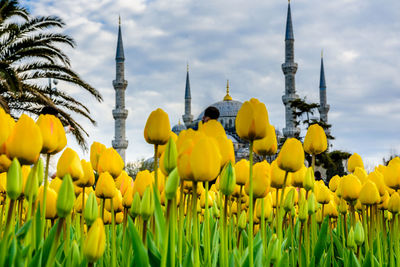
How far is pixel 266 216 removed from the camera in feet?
5.44

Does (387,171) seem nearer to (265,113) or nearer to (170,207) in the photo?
(265,113)

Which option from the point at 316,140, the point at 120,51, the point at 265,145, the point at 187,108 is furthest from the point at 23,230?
the point at 187,108

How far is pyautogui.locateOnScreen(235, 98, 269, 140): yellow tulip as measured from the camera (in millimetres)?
943

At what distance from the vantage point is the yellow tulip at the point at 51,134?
981 millimetres

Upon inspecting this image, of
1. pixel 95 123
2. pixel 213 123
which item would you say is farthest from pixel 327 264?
pixel 95 123

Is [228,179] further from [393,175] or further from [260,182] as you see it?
[393,175]

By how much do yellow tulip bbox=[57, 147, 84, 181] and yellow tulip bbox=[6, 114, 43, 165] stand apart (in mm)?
247

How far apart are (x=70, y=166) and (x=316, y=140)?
819mm

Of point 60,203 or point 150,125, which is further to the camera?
point 150,125

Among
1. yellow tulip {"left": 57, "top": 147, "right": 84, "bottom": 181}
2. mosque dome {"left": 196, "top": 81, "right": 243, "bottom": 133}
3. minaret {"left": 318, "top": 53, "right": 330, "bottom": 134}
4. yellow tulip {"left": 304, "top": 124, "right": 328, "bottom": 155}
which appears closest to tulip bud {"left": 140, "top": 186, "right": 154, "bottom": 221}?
yellow tulip {"left": 57, "top": 147, "right": 84, "bottom": 181}

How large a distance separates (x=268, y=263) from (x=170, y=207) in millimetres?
479

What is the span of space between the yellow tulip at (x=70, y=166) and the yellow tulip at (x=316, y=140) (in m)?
0.78

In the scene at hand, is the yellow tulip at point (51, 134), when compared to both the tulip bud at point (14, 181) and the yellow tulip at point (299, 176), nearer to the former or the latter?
the tulip bud at point (14, 181)

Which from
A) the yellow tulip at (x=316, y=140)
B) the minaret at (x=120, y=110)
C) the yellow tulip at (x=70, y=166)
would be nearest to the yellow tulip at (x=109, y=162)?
the yellow tulip at (x=70, y=166)
